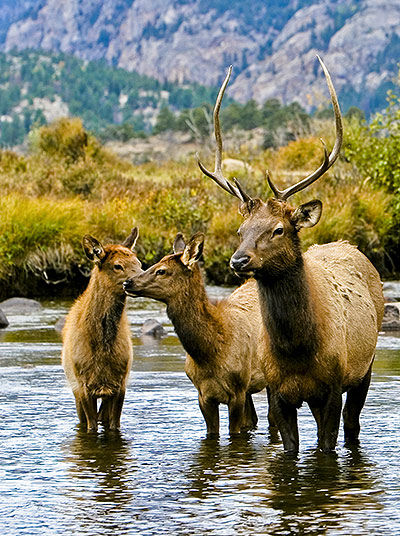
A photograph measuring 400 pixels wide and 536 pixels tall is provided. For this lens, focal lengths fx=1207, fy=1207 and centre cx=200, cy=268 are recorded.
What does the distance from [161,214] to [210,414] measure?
16542 mm

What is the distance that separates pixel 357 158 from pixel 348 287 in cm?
2119

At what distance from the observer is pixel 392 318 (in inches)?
742

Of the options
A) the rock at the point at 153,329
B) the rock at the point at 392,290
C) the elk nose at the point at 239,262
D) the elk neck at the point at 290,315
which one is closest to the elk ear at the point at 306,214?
the elk neck at the point at 290,315

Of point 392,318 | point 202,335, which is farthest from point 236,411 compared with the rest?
point 392,318

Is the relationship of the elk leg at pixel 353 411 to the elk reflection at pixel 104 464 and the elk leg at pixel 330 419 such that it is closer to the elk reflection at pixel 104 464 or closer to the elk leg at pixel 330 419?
the elk leg at pixel 330 419

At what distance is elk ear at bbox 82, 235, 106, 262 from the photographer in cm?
1048

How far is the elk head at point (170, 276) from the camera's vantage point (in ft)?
31.4

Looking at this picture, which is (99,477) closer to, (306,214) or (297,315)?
(297,315)

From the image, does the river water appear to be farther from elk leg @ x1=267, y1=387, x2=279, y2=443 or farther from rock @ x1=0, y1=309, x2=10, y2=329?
rock @ x1=0, y1=309, x2=10, y2=329

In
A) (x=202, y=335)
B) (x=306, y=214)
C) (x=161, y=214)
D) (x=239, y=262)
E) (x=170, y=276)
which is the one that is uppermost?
(x=306, y=214)

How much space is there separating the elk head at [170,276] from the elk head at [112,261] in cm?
74

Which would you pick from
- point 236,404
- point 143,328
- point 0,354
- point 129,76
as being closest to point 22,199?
point 143,328

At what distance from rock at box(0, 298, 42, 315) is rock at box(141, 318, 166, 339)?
3.38 meters

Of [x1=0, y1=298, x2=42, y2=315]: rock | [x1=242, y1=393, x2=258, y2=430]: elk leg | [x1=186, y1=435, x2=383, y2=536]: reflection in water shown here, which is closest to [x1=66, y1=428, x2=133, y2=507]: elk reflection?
[x1=186, y1=435, x2=383, y2=536]: reflection in water
